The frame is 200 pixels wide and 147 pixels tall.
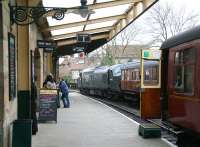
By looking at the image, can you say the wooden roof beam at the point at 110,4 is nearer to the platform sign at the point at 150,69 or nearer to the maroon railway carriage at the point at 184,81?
the platform sign at the point at 150,69

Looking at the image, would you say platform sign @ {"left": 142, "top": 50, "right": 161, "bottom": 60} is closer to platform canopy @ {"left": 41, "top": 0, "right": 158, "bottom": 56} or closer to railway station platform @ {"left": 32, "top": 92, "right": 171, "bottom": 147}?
platform canopy @ {"left": 41, "top": 0, "right": 158, "bottom": 56}

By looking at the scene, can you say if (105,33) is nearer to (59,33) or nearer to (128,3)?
(59,33)

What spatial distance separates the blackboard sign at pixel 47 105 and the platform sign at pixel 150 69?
424cm

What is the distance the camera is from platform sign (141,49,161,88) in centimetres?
1298

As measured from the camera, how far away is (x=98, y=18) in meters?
21.9

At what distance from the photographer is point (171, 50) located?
11.6 m

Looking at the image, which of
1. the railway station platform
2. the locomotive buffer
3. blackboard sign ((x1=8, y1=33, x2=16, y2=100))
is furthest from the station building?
the locomotive buffer

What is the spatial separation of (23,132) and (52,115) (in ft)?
21.9

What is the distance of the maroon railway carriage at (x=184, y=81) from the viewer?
938 centimetres

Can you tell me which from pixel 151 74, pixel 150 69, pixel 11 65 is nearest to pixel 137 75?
pixel 150 69

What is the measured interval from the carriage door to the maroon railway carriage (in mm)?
804

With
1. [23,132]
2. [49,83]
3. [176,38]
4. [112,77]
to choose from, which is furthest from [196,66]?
[112,77]

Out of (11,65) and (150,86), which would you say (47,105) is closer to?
(150,86)

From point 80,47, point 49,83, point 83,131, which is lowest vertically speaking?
point 83,131
